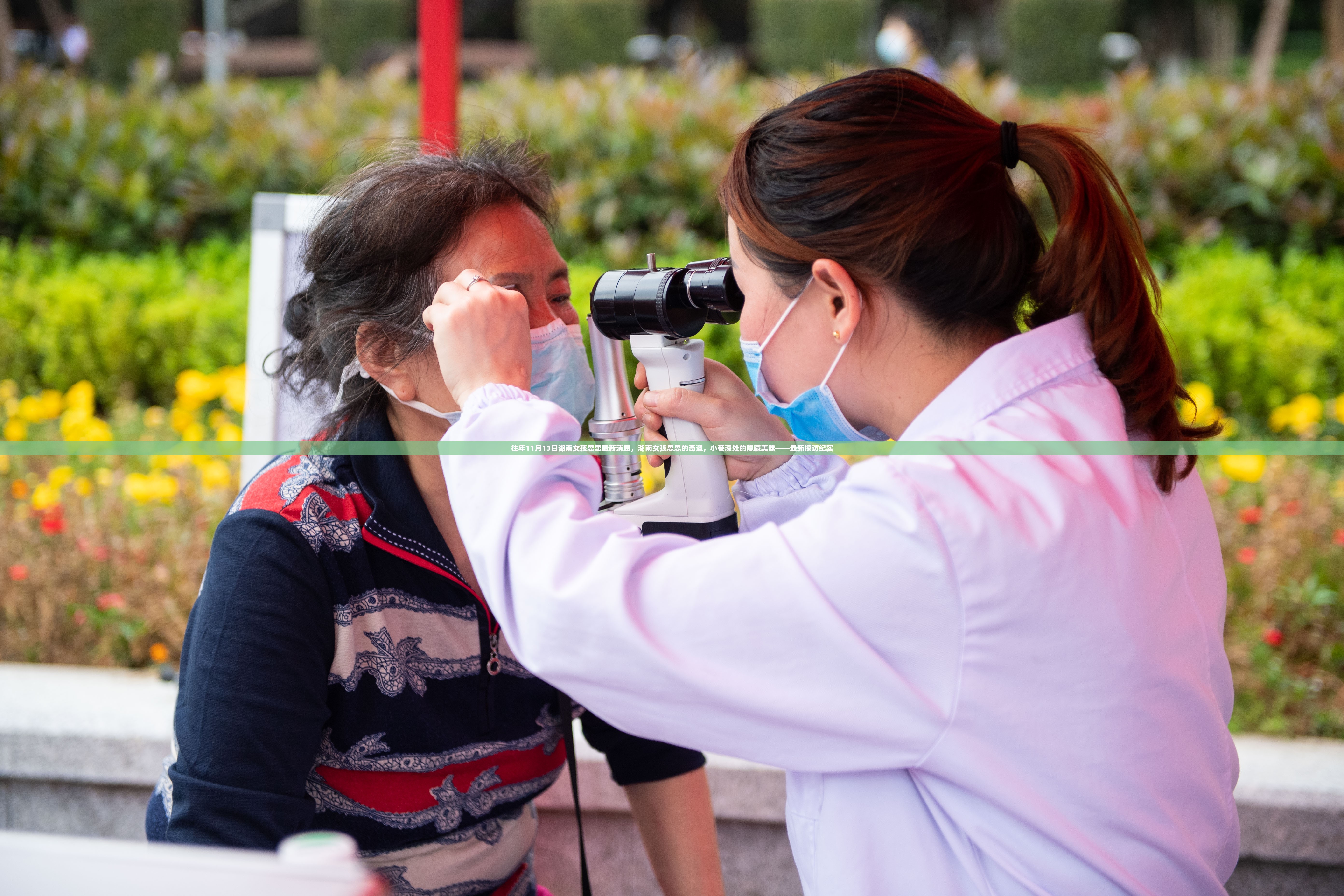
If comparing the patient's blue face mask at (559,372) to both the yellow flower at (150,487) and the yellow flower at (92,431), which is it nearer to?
the yellow flower at (150,487)

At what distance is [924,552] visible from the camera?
1.12 m

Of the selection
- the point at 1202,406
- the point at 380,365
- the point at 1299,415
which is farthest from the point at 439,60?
the point at 1299,415

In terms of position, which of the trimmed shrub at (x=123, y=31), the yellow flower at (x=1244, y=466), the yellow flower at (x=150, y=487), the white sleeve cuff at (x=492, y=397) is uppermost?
the trimmed shrub at (x=123, y=31)

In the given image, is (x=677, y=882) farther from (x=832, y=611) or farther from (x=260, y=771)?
(x=832, y=611)

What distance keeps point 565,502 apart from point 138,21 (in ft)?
55.3

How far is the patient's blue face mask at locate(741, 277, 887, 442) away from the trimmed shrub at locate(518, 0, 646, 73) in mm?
16828

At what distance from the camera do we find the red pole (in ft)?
9.45

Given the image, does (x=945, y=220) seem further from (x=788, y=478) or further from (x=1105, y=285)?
(x=788, y=478)

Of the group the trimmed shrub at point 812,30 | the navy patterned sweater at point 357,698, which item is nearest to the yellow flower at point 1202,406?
the navy patterned sweater at point 357,698

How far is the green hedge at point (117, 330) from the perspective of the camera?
4203 mm

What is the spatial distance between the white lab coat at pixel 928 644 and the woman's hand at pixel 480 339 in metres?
0.06

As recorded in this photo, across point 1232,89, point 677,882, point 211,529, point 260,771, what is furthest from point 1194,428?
point 1232,89

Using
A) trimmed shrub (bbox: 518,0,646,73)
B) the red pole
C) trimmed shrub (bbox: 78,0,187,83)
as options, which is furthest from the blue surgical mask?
trimmed shrub (bbox: 518,0,646,73)

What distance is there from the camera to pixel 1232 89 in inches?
195
